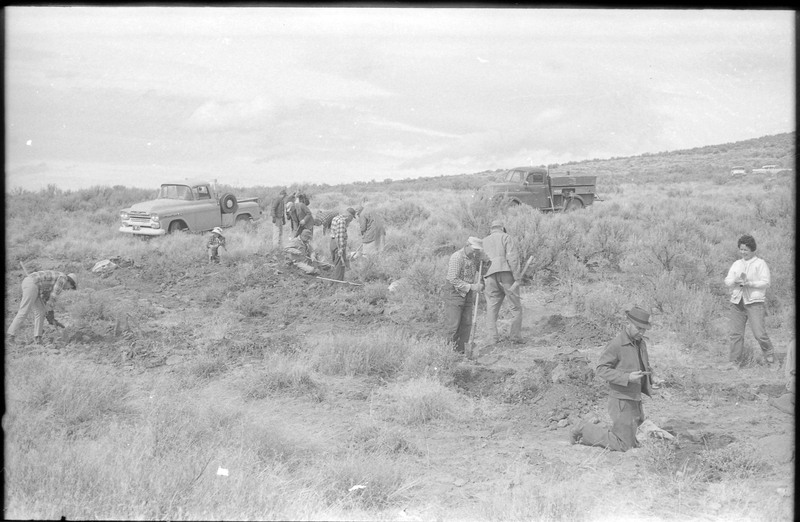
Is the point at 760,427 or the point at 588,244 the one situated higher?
the point at 588,244

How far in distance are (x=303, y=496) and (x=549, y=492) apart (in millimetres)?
1848

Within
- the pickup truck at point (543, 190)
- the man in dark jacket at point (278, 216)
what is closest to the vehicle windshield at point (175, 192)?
the man in dark jacket at point (278, 216)

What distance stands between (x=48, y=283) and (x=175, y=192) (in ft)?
31.8

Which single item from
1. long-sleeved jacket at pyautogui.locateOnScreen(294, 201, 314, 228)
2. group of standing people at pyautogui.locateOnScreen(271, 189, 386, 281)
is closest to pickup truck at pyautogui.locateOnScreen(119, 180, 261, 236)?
group of standing people at pyautogui.locateOnScreen(271, 189, 386, 281)

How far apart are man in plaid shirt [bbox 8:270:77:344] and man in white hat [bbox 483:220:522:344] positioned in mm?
5790

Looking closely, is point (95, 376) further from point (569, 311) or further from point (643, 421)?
point (569, 311)

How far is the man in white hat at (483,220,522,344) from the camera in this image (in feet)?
30.2

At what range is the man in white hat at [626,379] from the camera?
18.3ft

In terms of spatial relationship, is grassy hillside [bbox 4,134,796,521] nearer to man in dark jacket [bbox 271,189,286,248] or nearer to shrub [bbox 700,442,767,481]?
shrub [bbox 700,442,767,481]

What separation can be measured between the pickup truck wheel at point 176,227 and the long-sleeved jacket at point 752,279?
14.0 meters

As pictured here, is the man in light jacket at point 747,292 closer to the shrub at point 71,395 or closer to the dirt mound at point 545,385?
the dirt mound at point 545,385

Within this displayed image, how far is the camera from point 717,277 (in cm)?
1196

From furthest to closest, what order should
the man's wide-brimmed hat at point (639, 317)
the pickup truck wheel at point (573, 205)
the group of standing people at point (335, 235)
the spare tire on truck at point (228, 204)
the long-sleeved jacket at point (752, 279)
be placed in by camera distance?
the pickup truck wheel at point (573, 205), the spare tire on truck at point (228, 204), the group of standing people at point (335, 235), the long-sleeved jacket at point (752, 279), the man's wide-brimmed hat at point (639, 317)

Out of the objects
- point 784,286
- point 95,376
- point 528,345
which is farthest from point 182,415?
point 784,286
